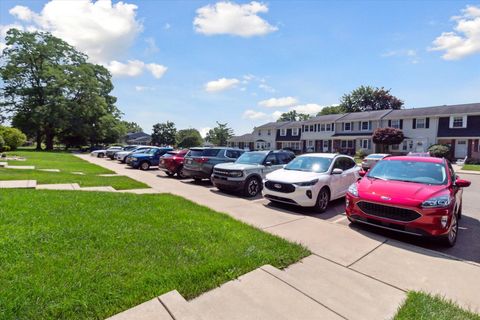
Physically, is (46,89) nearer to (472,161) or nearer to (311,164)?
(311,164)

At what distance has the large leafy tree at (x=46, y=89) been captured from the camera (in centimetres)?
4125

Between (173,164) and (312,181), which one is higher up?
(312,181)

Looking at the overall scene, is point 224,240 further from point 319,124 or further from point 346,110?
point 346,110

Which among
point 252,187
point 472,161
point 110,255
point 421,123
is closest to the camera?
point 110,255

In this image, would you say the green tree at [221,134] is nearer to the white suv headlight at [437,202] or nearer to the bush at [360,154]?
the bush at [360,154]

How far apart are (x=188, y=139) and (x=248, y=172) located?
61.8 meters

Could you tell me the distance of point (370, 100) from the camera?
60625mm

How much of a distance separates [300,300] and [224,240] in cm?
192

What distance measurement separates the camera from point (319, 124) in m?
43.8

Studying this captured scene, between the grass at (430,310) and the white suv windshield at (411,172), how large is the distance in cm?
325

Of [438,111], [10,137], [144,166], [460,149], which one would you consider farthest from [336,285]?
[438,111]

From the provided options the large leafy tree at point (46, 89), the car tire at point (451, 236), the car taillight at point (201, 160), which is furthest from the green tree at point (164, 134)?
the car tire at point (451, 236)

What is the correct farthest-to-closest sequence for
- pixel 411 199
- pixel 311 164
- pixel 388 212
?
pixel 311 164 < pixel 388 212 < pixel 411 199

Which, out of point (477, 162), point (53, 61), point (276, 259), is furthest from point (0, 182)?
point (53, 61)
